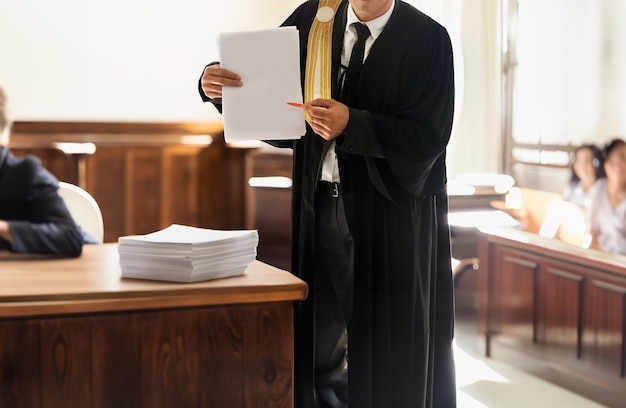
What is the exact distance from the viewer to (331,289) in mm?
2389

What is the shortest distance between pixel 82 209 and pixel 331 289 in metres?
1.15

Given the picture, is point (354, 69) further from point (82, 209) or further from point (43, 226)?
point (82, 209)

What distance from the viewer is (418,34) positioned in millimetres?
2271

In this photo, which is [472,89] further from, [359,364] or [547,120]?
[359,364]

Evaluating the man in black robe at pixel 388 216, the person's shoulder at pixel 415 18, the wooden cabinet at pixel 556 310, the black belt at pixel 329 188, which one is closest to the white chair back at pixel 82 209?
the man in black robe at pixel 388 216

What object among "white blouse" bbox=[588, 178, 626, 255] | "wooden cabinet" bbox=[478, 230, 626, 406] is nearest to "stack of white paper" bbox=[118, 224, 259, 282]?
"wooden cabinet" bbox=[478, 230, 626, 406]

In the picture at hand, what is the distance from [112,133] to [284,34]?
455 cm

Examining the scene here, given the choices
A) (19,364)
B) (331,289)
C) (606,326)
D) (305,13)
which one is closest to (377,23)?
(305,13)

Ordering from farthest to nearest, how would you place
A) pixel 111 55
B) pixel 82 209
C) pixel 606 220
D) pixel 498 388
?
pixel 111 55 → pixel 606 220 → pixel 498 388 → pixel 82 209

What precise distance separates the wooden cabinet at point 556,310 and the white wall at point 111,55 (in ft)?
11.3

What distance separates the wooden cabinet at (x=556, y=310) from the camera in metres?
3.66

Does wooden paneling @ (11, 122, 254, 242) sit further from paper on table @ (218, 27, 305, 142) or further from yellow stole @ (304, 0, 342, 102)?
paper on table @ (218, 27, 305, 142)

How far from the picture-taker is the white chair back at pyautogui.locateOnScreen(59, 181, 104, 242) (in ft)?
9.78

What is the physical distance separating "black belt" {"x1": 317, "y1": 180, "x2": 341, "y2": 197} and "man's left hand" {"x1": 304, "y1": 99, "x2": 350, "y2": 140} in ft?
0.84
